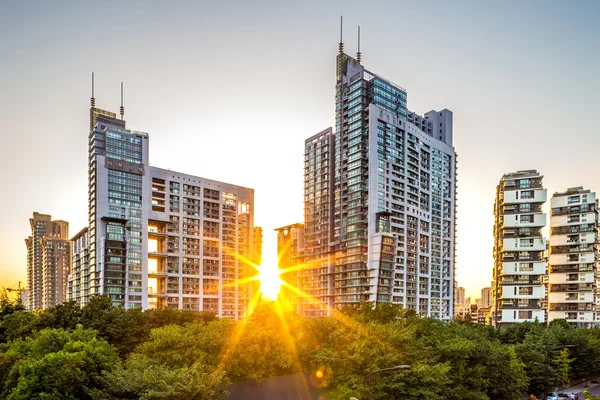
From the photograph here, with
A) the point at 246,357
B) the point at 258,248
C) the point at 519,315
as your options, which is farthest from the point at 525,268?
the point at 258,248

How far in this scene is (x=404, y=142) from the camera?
3976 inches

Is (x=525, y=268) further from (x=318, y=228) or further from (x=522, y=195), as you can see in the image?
(x=318, y=228)

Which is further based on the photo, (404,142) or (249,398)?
(404,142)

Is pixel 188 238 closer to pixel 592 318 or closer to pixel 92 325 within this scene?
pixel 92 325

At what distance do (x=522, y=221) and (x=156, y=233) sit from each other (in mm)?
87144

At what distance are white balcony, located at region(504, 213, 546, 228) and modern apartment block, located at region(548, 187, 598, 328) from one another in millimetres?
12875

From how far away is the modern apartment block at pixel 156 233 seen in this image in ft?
310

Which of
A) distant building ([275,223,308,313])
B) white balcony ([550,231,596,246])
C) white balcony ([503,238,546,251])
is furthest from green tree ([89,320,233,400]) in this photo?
white balcony ([550,231,596,246])

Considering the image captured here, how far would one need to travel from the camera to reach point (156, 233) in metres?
103

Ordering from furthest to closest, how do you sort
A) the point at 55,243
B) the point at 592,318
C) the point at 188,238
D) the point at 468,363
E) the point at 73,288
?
the point at 55,243 < the point at 73,288 < the point at 188,238 < the point at 592,318 < the point at 468,363

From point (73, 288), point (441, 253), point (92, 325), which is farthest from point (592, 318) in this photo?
point (73, 288)

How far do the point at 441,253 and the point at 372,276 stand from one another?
103 feet

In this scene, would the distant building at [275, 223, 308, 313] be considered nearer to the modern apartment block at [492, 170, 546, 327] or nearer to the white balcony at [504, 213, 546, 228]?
the modern apartment block at [492, 170, 546, 327]

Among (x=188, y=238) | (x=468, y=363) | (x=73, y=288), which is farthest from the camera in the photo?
(x=73, y=288)
